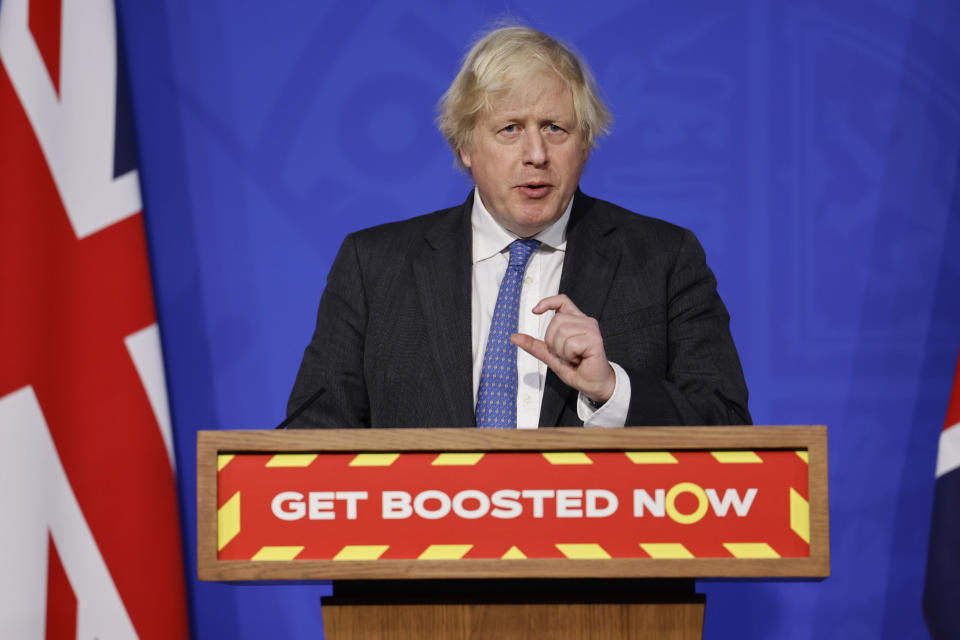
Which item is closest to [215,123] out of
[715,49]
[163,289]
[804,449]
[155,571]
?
[163,289]

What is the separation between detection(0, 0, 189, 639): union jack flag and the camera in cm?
203

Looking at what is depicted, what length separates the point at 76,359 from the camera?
2.13m

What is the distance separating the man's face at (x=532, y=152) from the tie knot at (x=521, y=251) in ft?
0.10

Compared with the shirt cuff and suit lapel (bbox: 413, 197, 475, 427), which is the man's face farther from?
the shirt cuff

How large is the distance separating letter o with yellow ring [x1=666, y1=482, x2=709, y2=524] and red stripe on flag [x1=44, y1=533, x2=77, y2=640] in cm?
154

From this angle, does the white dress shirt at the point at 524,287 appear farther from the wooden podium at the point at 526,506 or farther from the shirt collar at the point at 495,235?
the wooden podium at the point at 526,506

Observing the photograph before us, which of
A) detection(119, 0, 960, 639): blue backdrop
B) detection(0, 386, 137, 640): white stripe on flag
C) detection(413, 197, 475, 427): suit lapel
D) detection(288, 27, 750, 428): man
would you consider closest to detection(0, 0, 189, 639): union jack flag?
detection(0, 386, 137, 640): white stripe on flag

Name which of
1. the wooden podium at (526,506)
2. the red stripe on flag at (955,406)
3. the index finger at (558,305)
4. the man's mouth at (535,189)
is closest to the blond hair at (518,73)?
the man's mouth at (535,189)

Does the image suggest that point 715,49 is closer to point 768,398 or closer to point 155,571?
point 768,398

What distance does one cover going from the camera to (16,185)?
2070 millimetres

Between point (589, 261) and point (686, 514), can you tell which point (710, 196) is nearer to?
point (589, 261)

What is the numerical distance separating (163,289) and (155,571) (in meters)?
0.69

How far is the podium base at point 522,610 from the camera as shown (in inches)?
40.9

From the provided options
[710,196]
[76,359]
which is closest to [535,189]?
[710,196]
